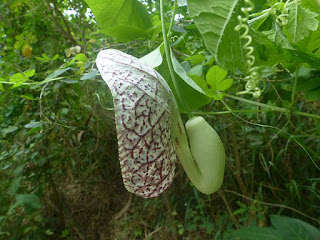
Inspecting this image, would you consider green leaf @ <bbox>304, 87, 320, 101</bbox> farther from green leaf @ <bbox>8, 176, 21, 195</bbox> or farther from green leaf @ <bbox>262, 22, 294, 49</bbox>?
green leaf @ <bbox>8, 176, 21, 195</bbox>

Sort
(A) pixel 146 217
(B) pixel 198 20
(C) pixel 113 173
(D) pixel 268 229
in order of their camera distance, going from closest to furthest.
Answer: (B) pixel 198 20 < (D) pixel 268 229 < (A) pixel 146 217 < (C) pixel 113 173

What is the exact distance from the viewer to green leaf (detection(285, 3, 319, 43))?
31 centimetres

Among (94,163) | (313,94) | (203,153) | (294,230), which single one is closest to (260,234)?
(294,230)

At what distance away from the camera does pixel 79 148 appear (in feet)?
5.26

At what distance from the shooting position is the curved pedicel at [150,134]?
0.30 meters

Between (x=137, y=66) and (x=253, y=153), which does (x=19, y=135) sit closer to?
(x=253, y=153)

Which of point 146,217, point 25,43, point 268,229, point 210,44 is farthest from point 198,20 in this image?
point 146,217

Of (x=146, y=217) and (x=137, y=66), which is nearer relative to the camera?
(x=137, y=66)

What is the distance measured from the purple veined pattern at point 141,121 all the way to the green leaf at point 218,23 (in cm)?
8

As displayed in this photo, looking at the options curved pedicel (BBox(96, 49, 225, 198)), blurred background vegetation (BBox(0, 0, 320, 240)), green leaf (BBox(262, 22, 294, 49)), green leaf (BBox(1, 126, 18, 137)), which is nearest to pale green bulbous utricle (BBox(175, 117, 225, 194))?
curved pedicel (BBox(96, 49, 225, 198))

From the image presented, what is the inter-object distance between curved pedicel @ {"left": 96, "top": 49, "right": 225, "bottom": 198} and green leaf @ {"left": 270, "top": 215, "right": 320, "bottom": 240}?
59 centimetres

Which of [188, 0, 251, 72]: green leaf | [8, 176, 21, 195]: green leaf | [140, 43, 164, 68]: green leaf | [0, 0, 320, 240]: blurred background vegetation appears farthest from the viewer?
[0, 0, 320, 240]: blurred background vegetation

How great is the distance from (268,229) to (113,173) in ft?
3.53

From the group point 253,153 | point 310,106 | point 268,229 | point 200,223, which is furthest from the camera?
point 200,223
